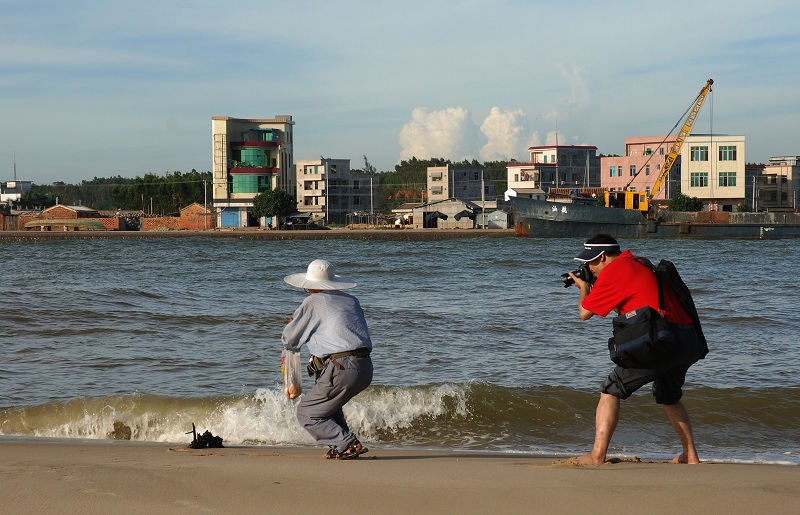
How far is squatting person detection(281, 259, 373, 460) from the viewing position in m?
5.59

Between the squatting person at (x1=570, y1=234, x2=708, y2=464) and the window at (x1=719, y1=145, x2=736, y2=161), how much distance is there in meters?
76.6

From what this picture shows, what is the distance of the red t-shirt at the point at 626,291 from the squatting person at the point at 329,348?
4.75 ft

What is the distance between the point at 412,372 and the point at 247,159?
7856cm

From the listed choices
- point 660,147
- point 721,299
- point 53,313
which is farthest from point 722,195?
point 53,313

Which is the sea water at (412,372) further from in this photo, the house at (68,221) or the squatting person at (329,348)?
the house at (68,221)

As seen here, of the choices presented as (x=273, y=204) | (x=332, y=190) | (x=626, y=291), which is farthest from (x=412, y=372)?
(x=332, y=190)

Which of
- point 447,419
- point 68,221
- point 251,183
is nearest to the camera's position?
point 447,419

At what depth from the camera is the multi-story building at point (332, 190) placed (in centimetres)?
9231

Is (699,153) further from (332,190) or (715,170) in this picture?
(332,190)

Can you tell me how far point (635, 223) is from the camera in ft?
195

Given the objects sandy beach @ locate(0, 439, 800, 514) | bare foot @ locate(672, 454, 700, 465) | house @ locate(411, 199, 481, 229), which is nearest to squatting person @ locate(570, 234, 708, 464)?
sandy beach @ locate(0, 439, 800, 514)

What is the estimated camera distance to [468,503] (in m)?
4.45

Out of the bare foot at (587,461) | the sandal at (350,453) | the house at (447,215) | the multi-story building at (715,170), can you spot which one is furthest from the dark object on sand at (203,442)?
the multi-story building at (715,170)

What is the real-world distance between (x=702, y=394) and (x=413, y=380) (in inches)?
124
